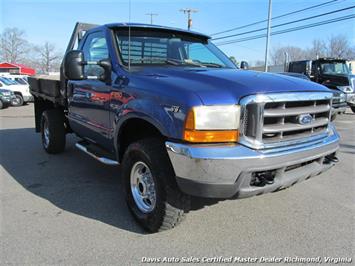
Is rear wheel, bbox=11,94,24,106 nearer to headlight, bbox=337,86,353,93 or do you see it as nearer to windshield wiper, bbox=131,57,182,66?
headlight, bbox=337,86,353,93

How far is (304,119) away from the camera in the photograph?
126 inches

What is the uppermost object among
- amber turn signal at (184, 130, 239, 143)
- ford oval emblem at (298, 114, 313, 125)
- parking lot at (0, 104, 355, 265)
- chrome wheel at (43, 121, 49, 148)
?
ford oval emblem at (298, 114, 313, 125)

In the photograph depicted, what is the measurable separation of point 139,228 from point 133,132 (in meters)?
1.00

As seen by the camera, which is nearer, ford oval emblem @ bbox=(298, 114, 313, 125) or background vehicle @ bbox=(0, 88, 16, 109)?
ford oval emblem @ bbox=(298, 114, 313, 125)

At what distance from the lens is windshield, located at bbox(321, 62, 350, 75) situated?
15.4 m

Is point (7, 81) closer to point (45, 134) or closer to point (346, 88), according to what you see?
point (45, 134)

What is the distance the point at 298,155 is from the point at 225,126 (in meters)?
0.74

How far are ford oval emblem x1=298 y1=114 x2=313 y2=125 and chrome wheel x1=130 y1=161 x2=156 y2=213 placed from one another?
4.80 feet

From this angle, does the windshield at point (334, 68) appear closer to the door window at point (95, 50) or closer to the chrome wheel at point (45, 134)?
the chrome wheel at point (45, 134)

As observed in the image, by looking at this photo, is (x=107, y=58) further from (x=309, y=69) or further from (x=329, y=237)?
(x=309, y=69)

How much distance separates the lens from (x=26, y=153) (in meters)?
6.70

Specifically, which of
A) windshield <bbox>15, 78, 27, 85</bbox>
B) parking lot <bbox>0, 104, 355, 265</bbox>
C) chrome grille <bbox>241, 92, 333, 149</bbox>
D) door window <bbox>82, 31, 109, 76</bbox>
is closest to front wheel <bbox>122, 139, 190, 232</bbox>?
parking lot <bbox>0, 104, 355, 265</bbox>

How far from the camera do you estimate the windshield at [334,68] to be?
606 inches

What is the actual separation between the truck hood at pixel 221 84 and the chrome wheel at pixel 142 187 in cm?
86
